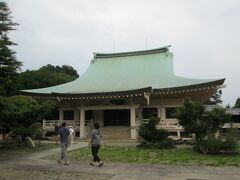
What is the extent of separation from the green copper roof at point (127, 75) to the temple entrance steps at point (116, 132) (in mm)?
3166

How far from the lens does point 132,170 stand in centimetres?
1030

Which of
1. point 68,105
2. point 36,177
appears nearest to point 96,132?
point 36,177

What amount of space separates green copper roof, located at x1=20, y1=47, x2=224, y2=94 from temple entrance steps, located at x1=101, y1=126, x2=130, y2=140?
3.17 metres

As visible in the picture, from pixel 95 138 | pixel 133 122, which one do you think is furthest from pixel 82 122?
pixel 95 138

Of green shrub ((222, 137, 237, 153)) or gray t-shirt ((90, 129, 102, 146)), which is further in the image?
green shrub ((222, 137, 237, 153))

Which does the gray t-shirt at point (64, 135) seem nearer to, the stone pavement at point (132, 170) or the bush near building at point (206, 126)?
the stone pavement at point (132, 170)

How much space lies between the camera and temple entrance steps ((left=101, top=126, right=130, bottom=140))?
2486 cm

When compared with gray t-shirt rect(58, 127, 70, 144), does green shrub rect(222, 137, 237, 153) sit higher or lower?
lower

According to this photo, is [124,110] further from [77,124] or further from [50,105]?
[50,105]

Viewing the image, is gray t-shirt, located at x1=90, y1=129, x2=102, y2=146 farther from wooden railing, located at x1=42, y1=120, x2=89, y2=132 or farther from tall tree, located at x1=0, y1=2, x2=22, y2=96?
wooden railing, located at x1=42, y1=120, x2=89, y2=132

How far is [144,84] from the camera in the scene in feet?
86.3

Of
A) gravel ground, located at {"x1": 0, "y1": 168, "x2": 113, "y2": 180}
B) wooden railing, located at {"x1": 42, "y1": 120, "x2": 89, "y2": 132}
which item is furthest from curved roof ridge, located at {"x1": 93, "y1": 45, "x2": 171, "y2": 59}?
gravel ground, located at {"x1": 0, "y1": 168, "x2": 113, "y2": 180}

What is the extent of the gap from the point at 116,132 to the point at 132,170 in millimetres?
15263

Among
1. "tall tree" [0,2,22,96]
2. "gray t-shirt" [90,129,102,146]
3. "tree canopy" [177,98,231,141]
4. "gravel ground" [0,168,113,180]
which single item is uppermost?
"tall tree" [0,2,22,96]
